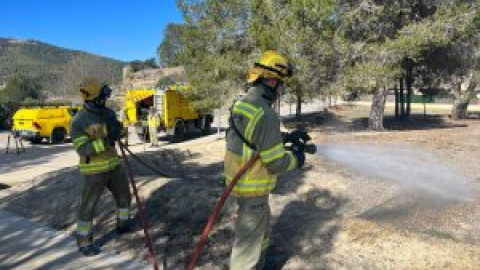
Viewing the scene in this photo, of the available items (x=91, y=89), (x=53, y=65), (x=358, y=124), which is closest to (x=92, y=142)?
(x=91, y=89)

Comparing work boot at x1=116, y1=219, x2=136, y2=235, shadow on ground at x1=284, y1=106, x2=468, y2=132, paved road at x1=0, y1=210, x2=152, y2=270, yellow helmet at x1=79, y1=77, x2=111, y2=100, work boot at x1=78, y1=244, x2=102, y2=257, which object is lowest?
paved road at x1=0, y1=210, x2=152, y2=270

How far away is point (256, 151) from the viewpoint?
395 centimetres

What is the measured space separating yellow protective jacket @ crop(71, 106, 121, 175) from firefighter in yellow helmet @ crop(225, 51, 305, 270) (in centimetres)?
213

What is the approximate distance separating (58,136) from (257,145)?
759 inches

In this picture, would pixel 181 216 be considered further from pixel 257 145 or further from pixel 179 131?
pixel 179 131

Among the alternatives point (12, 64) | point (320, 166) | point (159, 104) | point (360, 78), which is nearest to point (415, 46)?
point (360, 78)

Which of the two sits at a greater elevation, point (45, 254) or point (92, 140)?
point (92, 140)

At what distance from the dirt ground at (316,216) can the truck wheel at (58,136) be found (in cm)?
1139

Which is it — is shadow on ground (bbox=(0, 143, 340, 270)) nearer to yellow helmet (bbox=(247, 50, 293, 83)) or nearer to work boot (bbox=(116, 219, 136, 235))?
work boot (bbox=(116, 219, 136, 235))

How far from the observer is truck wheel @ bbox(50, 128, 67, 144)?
2148 cm

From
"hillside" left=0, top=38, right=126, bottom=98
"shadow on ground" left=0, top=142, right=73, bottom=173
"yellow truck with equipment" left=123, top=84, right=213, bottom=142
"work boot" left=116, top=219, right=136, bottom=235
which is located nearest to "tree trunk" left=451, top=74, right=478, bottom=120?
"yellow truck with equipment" left=123, top=84, right=213, bottom=142

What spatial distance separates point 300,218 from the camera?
6195 mm

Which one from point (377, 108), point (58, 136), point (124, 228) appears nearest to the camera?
point (124, 228)

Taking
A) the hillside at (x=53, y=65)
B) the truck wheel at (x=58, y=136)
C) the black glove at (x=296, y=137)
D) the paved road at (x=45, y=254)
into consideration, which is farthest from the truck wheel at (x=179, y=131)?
the hillside at (x=53, y=65)
